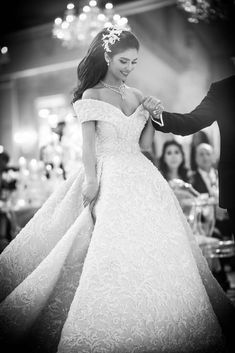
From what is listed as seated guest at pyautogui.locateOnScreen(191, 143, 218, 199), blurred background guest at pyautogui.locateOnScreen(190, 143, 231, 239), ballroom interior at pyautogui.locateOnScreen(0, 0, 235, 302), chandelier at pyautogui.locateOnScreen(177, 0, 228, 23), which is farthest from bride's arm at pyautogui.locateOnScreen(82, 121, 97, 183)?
chandelier at pyautogui.locateOnScreen(177, 0, 228, 23)

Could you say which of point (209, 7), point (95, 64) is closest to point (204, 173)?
point (209, 7)

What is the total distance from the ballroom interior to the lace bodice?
1808mm

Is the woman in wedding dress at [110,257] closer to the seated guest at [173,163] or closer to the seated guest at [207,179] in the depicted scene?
the seated guest at [173,163]

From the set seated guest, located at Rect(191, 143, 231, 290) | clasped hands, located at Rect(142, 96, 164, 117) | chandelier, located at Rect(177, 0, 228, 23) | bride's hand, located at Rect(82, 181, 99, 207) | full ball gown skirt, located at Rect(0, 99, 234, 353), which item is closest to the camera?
full ball gown skirt, located at Rect(0, 99, 234, 353)

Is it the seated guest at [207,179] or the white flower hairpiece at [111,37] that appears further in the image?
the seated guest at [207,179]

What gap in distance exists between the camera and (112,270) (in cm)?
216

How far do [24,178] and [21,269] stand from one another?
203 inches

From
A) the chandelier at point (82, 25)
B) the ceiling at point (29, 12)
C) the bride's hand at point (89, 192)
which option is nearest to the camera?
the bride's hand at point (89, 192)

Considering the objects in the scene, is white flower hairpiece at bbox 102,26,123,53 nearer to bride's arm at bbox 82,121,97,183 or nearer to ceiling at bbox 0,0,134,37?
bride's arm at bbox 82,121,97,183

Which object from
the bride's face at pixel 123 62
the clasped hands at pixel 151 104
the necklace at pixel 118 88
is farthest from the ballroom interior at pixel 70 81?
the bride's face at pixel 123 62

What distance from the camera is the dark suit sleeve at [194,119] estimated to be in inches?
101

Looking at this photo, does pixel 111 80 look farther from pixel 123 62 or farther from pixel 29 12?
pixel 29 12

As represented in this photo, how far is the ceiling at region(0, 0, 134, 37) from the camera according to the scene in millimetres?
8617

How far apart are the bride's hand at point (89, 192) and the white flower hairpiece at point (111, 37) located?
74cm
